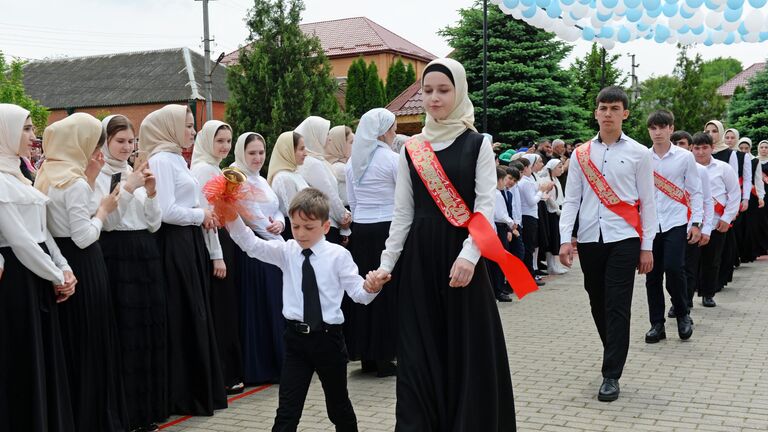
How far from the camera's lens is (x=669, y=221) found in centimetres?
866

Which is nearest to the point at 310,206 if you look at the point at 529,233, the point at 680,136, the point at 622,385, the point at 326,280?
the point at 326,280

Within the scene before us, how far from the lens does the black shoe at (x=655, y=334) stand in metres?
8.63

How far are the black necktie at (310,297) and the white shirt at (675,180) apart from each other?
4.96 meters

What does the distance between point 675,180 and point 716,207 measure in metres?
3.07

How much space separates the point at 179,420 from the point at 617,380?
3317mm

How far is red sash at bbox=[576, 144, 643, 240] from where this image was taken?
6.75 meters

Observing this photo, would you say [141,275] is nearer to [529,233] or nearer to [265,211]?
[265,211]

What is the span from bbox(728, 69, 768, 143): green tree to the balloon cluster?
18.8m

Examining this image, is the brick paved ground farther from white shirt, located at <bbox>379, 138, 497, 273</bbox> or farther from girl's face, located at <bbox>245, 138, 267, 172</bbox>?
girl's face, located at <bbox>245, 138, 267, 172</bbox>

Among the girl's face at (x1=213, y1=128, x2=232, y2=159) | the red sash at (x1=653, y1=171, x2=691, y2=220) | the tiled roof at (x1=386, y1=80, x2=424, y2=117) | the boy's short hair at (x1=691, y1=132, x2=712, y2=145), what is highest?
the tiled roof at (x1=386, y1=80, x2=424, y2=117)

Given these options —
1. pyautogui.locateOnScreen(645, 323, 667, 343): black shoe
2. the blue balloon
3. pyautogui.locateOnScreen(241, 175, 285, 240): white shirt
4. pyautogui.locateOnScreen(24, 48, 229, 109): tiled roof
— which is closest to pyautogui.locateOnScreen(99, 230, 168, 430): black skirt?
pyautogui.locateOnScreen(241, 175, 285, 240): white shirt

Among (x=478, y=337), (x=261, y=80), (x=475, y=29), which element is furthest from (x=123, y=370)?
(x=261, y=80)

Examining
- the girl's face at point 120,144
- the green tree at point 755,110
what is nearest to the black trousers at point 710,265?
the girl's face at point 120,144

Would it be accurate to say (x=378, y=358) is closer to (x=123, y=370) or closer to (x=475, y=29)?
(x=123, y=370)
